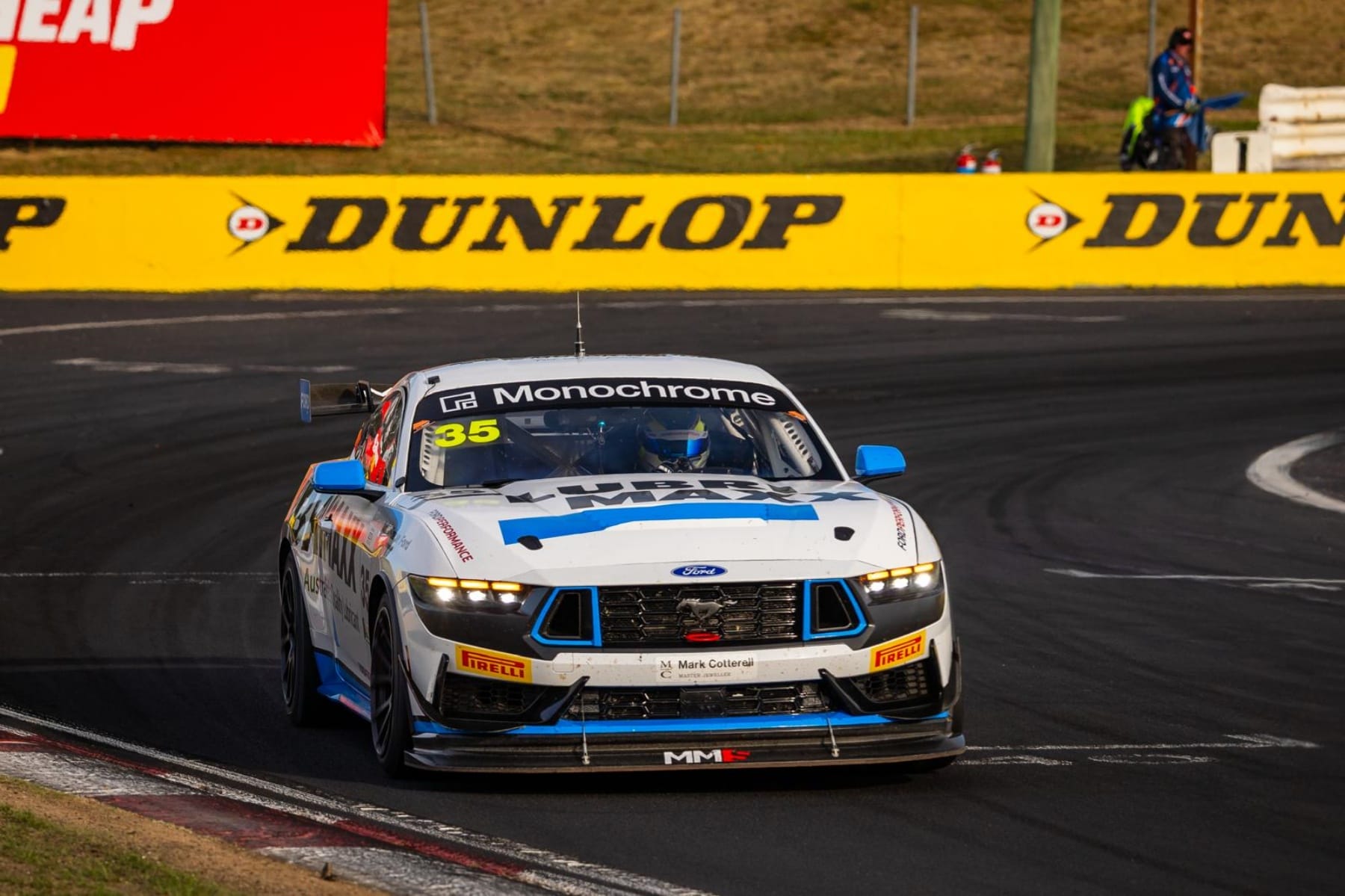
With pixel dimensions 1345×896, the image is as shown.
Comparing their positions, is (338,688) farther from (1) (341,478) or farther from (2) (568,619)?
(2) (568,619)

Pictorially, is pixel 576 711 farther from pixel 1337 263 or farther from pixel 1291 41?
pixel 1291 41

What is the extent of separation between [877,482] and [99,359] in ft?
31.5

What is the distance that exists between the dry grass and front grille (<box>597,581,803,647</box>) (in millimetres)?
33355

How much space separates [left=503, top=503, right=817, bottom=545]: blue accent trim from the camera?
26.1ft

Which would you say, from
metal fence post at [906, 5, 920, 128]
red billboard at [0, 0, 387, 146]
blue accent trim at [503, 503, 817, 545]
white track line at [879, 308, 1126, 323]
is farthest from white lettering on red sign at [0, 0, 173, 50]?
blue accent trim at [503, 503, 817, 545]

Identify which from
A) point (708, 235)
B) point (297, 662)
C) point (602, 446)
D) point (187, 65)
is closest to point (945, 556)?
point (602, 446)

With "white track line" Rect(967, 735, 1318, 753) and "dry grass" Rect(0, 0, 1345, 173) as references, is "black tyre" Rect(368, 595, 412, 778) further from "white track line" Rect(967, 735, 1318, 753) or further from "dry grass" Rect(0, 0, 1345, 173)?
"dry grass" Rect(0, 0, 1345, 173)

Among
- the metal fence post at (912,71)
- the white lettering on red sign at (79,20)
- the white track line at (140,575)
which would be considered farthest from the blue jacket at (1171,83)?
the white track line at (140,575)

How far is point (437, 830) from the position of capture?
23.9 ft

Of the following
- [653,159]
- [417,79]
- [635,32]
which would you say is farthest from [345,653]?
[635,32]

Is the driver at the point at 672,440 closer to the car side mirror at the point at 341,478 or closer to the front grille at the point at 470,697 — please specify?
the car side mirror at the point at 341,478

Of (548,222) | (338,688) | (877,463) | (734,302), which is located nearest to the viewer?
(877,463)

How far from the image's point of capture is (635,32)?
2137 inches

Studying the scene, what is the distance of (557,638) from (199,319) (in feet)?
62.7
